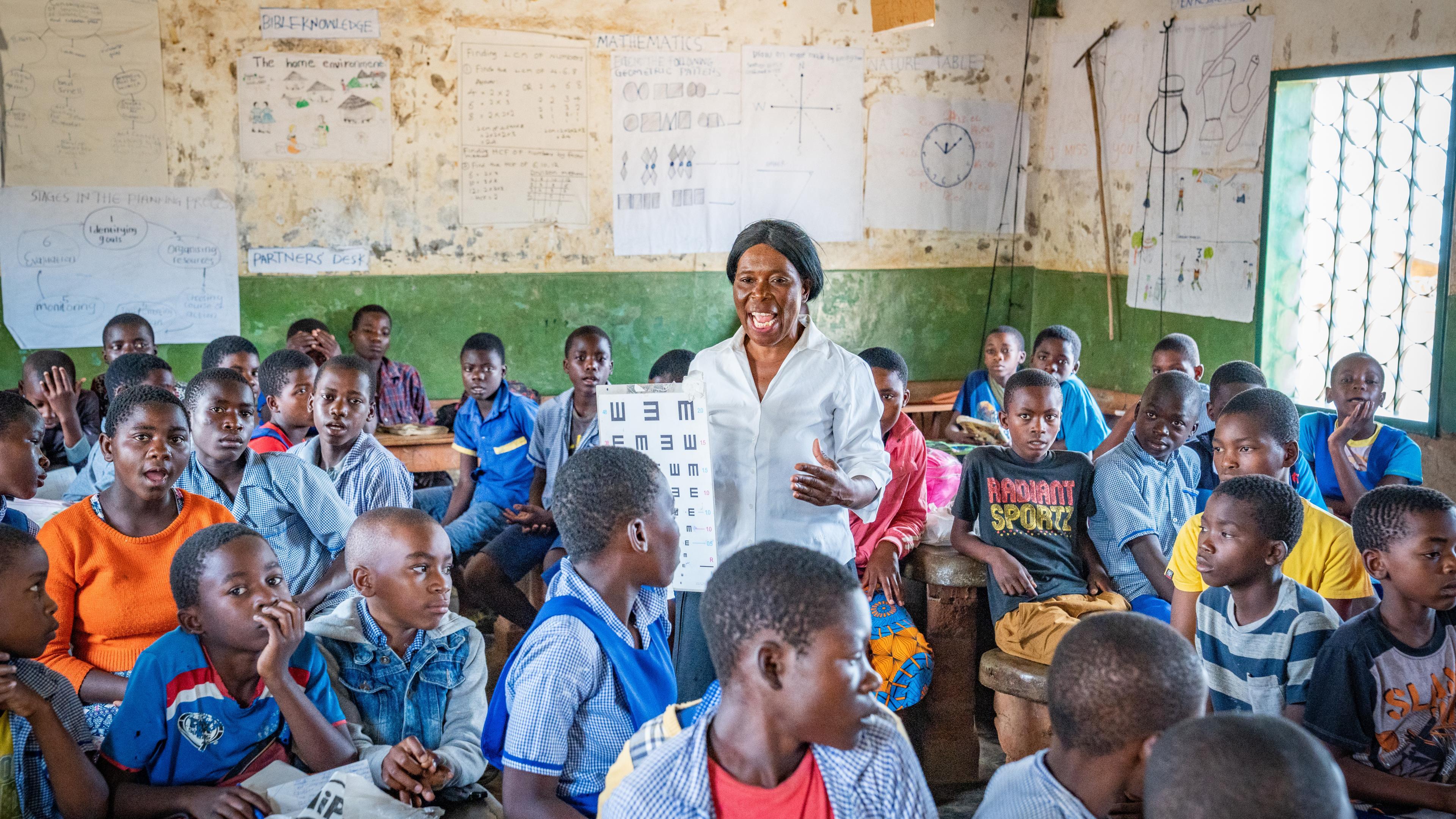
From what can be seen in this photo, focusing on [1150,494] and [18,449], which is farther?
[1150,494]

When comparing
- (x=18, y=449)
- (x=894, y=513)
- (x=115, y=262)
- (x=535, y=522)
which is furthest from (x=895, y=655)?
(x=115, y=262)

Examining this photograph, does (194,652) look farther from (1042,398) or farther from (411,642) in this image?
(1042,398)

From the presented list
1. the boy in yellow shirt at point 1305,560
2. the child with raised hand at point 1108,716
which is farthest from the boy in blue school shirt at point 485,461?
the child with raised hand at point 1108,716

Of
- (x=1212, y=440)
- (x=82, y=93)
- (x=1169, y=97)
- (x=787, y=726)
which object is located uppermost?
(x=1169, y=97)

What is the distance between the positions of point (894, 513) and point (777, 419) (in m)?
0.97

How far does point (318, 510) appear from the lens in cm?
301

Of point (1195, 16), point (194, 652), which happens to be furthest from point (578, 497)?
point (1195, 16)

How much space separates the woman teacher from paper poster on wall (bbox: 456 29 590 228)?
13.9 feet

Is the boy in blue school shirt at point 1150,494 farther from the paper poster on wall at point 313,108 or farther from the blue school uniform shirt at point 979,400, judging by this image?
the paper poster on wall at point 313,108

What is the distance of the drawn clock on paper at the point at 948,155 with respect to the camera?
24.2ft

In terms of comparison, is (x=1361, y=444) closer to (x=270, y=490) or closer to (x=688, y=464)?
(x=688, y=464)

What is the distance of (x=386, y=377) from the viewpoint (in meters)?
5.96

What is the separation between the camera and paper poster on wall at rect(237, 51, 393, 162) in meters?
6.18

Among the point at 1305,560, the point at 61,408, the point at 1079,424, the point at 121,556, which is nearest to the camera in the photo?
the point at 121,556
